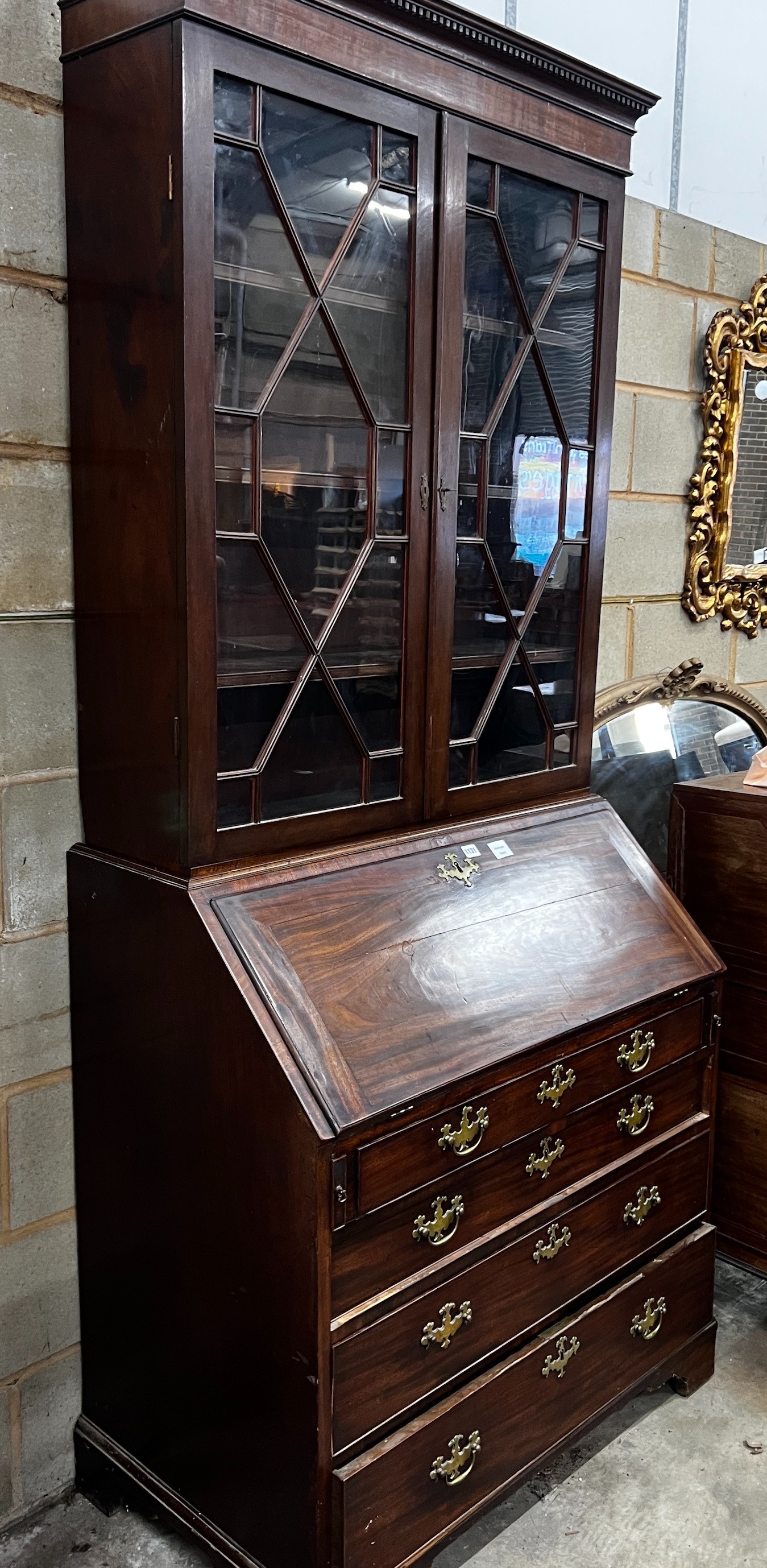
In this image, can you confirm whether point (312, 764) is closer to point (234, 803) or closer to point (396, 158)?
point (234, 803)

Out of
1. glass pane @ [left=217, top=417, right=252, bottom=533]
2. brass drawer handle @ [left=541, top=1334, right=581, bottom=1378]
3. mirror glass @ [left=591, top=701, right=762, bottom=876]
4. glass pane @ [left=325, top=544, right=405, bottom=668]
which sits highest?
glass pane @ [left=217, top=417, right=252, bottom=533]

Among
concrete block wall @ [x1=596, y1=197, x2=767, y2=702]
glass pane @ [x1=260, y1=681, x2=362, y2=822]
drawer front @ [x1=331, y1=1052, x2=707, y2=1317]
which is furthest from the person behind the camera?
concrete block wall @ [x1=596, y1=197, x2=767, y2=702]

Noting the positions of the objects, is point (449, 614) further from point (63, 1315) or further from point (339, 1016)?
point (63, 1315)

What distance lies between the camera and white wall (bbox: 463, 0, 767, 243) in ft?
8.35

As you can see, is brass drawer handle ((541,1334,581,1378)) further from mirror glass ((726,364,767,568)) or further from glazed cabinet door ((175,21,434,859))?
mirror glass ((726,364,767,568))

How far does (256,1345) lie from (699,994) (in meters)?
0.95

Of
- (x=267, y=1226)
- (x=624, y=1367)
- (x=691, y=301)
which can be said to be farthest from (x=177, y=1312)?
(x=691, y=301)

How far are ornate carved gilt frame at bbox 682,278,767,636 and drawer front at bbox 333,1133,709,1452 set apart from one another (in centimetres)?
139

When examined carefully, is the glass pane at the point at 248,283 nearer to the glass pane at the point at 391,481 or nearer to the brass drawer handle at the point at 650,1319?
the glass pane at the point at 391,481

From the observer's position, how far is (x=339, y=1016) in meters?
1.58

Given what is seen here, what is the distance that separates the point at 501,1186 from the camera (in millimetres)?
1755

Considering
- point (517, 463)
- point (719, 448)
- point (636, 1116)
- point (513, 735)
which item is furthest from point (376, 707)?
point (719, 448)

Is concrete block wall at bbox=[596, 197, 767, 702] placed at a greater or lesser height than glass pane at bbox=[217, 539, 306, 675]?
greater

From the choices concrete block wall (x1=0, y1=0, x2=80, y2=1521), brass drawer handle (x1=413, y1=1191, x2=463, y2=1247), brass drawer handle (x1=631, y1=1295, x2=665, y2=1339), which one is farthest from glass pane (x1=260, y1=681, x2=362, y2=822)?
brass drawer handle (x1=631, y1=1295, x2=665, y2=1339)
